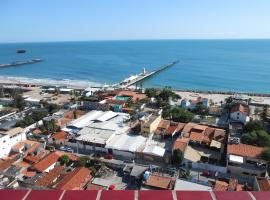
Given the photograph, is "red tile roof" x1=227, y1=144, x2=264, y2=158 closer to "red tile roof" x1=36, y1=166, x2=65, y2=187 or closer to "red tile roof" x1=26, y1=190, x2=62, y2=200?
"red tile roof" x1=36, y1=166, x2=65, y2=187

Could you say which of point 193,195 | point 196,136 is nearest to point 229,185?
point 196,136

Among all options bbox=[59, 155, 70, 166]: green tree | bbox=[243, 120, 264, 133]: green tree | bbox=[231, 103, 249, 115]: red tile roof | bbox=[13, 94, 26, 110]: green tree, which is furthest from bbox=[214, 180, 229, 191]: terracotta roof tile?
bbox=[13, 94, 26, 110]: green tree

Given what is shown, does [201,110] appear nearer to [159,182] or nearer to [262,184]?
[262,184]

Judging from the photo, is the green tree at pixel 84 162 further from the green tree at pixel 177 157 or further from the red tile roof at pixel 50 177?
the green tree at pixel 177 157

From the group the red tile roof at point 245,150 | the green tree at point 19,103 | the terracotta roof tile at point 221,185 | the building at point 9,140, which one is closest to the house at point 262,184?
the terracotta roof tile at point 221,185

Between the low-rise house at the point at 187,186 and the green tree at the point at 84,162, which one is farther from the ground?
the low-rise house at the point at 187,186
